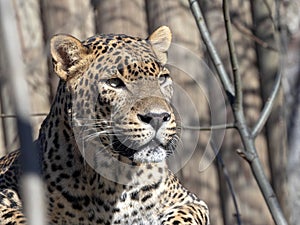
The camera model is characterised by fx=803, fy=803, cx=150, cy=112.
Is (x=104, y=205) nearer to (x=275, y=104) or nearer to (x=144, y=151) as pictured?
(x=144, y=151)

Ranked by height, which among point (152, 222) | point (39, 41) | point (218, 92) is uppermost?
point (39, 41)

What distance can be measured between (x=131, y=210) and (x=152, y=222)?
0.44 feet

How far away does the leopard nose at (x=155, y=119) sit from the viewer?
12.2 feet

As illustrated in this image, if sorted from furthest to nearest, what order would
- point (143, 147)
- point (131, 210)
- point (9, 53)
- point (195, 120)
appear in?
point (195, 120) → point (131, 210) → point (143, 147) → point (9, 53)

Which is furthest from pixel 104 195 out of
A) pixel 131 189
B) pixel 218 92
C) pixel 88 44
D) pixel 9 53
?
pixel 9 53

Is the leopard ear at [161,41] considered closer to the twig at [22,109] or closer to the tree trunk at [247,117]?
the tree trunk at [247,117]

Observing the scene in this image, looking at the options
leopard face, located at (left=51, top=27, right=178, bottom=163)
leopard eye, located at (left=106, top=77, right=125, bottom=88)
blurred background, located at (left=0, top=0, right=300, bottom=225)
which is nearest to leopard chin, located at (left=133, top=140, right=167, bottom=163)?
leopard face, located at (left=51, top=27, right=178, bottom=163)

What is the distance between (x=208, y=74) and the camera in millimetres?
6406

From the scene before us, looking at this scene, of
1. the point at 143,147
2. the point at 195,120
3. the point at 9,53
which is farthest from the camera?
the point at 195,120

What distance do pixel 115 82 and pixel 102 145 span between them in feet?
1.11

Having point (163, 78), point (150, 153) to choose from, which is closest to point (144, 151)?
point (150, 153)

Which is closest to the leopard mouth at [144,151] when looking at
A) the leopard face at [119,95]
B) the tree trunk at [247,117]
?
the leopard face at [119,95]

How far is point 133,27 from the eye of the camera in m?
6.55

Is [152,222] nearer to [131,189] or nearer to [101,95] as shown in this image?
[131,189]
